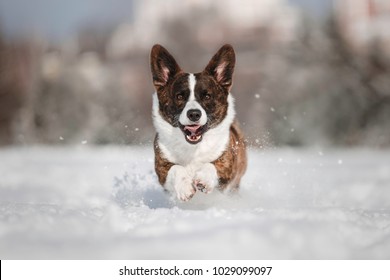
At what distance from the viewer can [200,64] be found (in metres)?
30.5

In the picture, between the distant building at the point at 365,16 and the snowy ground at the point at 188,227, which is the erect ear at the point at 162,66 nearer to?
the snowy ground at the point at 188,227

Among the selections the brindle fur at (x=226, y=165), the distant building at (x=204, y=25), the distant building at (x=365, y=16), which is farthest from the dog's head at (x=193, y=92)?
the distant building at (x=204, y=25)

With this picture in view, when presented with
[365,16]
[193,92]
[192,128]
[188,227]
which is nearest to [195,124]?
[192,128]

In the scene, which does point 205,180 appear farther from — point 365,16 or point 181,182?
point 365,16

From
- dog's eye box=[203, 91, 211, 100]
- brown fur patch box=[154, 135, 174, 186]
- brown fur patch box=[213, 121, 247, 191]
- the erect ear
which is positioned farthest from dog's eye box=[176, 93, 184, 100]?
brown fur patch box=[213, 121, 247, 191]

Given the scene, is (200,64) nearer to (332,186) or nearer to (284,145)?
(284,145)

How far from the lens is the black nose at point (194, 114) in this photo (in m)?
5.21

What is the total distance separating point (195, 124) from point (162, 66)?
0.71 m

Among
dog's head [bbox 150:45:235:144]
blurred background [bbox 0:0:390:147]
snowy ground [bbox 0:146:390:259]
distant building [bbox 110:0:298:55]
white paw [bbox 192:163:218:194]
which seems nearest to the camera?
snowy ground [bbox 0:146:390:259]

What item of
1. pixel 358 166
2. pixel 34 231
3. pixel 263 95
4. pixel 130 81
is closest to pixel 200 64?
pixel 130 81

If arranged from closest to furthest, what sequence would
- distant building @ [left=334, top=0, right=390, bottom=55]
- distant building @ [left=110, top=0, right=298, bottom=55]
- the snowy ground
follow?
1. the snowy ground
2. distant building @ [left=334, top=0, right=390, bottom=55]
3. distant building @ [left=110, top=0, right=298, bottom=55]

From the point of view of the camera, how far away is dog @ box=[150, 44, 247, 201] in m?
5.30

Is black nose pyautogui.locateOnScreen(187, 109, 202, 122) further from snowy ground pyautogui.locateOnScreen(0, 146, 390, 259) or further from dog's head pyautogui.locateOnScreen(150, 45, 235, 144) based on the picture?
snowy ground pyautogui.locateOnScreen(0, 146, 390, 259)
